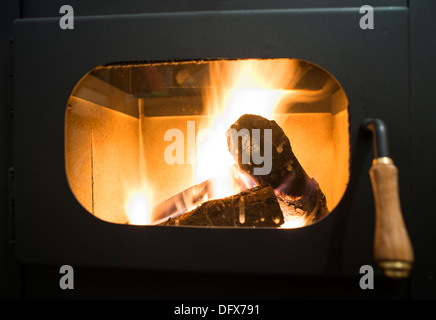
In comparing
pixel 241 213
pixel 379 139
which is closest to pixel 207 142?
pixel 241 213

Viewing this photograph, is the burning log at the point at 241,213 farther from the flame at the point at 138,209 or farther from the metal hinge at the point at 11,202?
the metal hinge at the point at 11,202

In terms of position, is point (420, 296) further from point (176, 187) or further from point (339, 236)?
point (176, 187)

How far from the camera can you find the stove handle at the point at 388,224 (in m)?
0.29

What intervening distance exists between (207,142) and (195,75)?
0.18 meters

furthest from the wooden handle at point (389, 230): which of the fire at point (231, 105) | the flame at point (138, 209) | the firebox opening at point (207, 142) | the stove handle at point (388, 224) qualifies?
the flame at point (138, 209)

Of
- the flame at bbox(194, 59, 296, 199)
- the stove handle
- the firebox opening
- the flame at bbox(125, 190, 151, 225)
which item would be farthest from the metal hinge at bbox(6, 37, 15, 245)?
the stove handle

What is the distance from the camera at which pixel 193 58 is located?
41 centimetres

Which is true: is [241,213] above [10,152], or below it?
below

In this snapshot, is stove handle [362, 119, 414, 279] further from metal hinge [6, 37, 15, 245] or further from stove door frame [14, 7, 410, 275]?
metal hinge [6, 37, 15, 245]

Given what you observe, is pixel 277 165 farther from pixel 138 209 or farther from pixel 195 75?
pixel 138 209

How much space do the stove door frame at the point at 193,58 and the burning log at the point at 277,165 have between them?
14 cm

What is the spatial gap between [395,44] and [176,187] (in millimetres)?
553

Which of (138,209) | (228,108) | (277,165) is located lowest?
(138,209)

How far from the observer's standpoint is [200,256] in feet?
1.31
